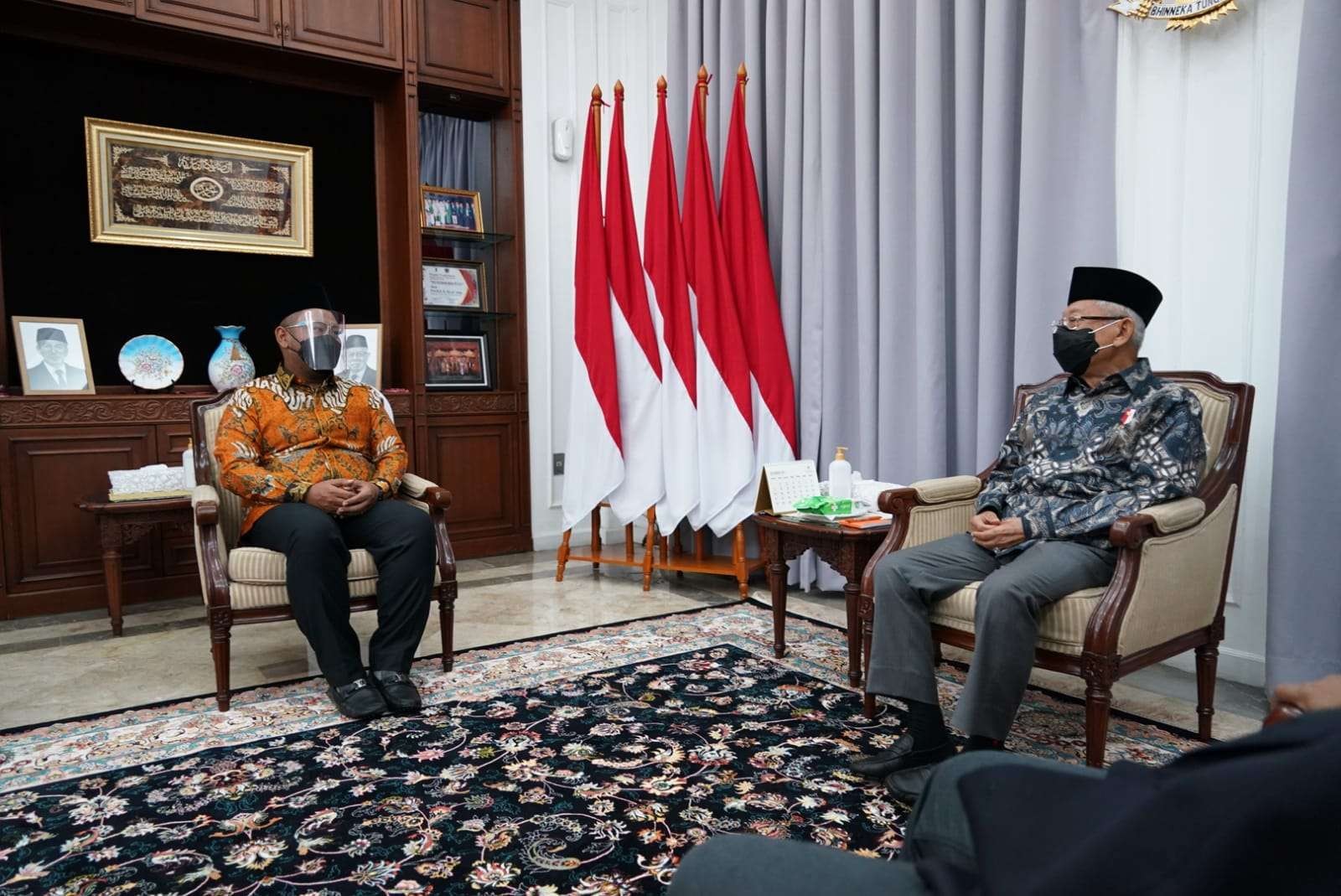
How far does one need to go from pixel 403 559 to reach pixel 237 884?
120 cm

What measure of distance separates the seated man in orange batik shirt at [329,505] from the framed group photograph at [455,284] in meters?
1.78

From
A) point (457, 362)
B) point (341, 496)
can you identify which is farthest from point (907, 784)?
point (457, 362)

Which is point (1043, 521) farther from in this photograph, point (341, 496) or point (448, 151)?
point (448, 151)

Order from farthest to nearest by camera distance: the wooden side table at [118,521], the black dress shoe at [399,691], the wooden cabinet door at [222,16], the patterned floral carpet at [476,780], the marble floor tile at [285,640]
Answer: the wooden cabinet door at [222,16] < the wooden side table at [118,521] < the marble floor tile at [285,640] < the black dress shoe at [399,691] < the patterned floral carpet at [476,780]

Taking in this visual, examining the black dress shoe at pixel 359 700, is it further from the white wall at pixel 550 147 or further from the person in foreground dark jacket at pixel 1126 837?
the white wall at pixel 550 147

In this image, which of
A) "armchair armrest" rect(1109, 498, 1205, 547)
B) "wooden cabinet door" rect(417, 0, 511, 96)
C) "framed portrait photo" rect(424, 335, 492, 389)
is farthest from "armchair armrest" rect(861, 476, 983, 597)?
"wooden cabinet door" rect(417, 0, 511, 96)

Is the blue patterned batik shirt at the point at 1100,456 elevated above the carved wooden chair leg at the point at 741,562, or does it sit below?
above

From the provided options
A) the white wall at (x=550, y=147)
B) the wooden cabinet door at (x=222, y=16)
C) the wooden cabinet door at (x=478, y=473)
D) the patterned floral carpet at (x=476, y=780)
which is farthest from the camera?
the white wall at (x=550, y=147)

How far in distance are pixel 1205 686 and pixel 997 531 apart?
27.3 inches

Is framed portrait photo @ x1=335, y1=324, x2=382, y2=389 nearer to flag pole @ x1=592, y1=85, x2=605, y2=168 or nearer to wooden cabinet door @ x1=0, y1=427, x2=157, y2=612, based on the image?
wooden cabinet door @ x1=0, y1=427, x2=157, y2=612

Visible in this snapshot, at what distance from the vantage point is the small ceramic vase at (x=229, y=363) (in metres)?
4.17

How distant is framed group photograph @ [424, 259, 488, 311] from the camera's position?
15.9ft

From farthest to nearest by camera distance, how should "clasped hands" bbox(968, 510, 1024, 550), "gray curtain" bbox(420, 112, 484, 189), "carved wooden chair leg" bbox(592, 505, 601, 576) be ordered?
"gray curtain" bbox(420, 112, 484, 189)
"carved wooden chair leg" bbox(592, 505, 601, 576)
"clasped hands" bbox(968, 510, 1024, 550)

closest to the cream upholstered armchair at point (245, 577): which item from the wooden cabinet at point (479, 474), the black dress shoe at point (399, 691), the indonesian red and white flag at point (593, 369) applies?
the black dress shoe at point (399, 691)
